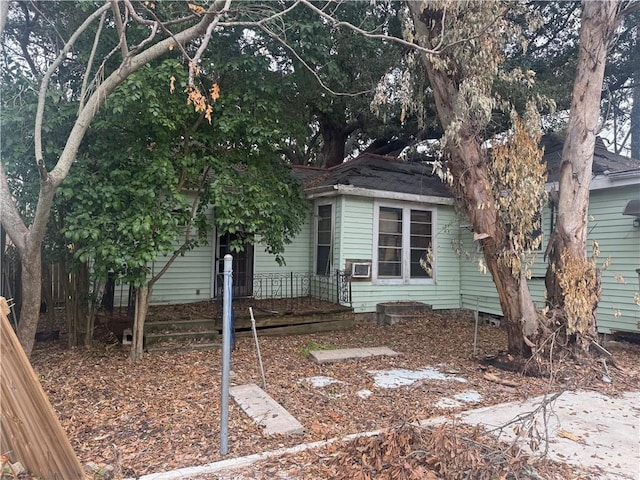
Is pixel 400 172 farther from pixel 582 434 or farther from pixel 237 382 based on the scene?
pixel 582 434

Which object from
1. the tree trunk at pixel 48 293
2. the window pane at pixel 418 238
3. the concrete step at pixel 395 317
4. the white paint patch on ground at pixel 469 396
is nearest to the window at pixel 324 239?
the concrete step at pixel 395 317

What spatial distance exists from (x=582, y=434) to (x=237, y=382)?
3.54 m

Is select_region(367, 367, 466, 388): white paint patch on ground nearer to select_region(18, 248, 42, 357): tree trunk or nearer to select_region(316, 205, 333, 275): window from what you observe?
select_region(18, 248, 42, 357): tree trunk

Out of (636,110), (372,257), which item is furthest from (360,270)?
(636,110)

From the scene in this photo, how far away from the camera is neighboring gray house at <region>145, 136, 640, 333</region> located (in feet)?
28.2

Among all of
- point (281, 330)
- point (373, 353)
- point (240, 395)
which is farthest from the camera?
point (281, 330)

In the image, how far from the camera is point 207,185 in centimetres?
568

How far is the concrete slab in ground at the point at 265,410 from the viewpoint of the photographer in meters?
3.49

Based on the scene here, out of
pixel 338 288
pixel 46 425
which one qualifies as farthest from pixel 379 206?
pixel 46 425

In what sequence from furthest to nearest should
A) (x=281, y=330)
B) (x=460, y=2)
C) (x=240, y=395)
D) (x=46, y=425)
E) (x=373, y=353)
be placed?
(x=281, y=330), (x=373, y=353), (x=460, y=2), (x=240, y=395), (x=46, y=425)

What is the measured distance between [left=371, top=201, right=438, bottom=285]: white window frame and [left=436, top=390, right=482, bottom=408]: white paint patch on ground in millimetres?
4675

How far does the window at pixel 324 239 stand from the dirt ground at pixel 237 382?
2.61 meters

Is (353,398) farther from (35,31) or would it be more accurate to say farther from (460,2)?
(35,31)

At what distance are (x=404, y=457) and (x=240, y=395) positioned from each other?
7.12 feet
